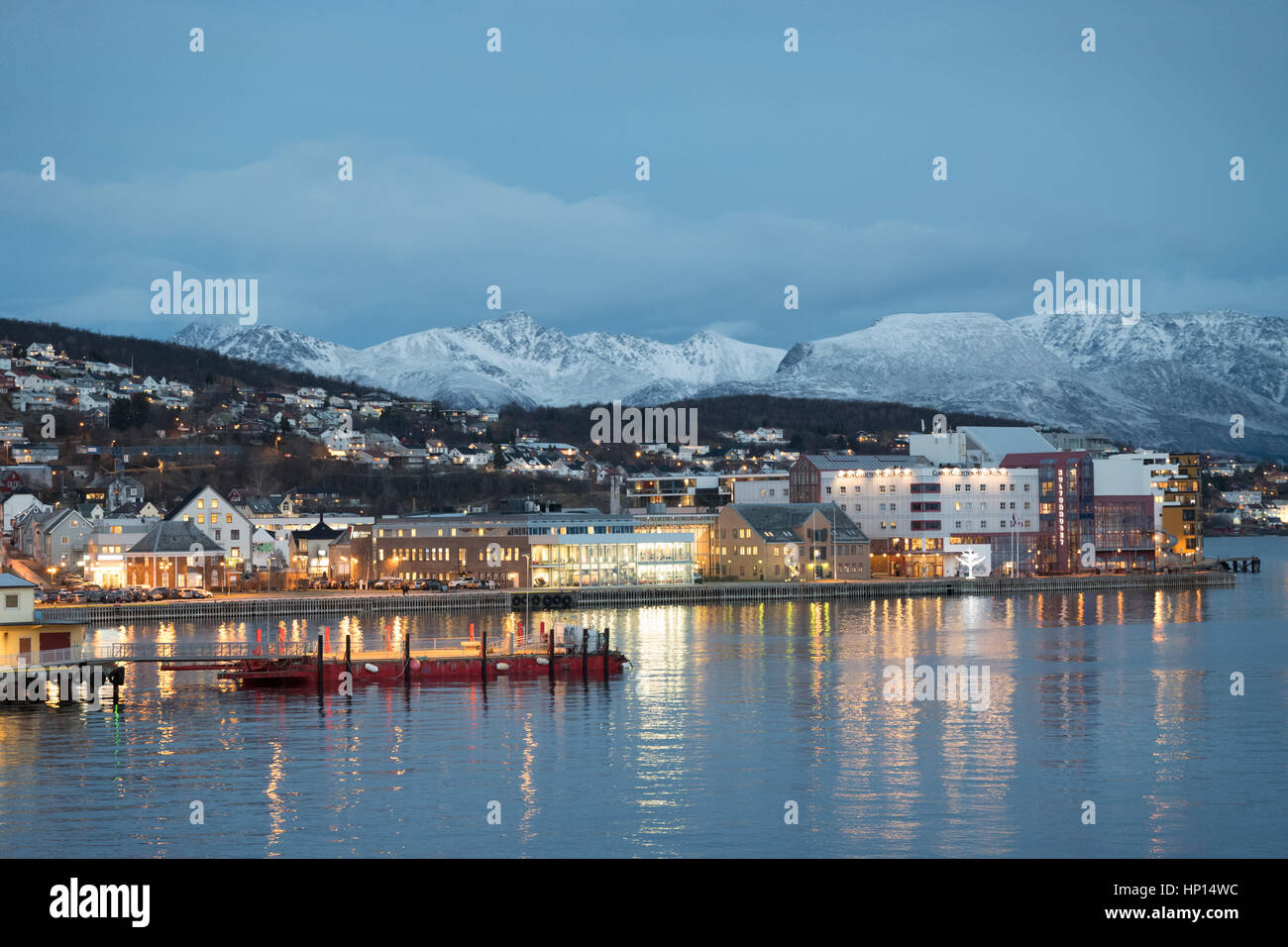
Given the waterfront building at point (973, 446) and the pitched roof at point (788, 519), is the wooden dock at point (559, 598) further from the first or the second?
the waterfront building at point (973, 446)

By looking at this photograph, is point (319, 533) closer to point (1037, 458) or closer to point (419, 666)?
point (1037, 458)

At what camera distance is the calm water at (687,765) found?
2534cm

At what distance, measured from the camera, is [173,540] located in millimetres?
84125

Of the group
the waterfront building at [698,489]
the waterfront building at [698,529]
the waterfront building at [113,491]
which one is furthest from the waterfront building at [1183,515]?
the waterfront building at [113,491]

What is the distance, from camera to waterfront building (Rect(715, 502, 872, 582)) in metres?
90.8

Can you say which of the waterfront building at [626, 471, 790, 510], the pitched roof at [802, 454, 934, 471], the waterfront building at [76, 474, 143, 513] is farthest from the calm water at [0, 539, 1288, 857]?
the waterfront building at [76, 474, 143, 513]

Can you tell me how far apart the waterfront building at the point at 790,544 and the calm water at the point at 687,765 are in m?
38.2

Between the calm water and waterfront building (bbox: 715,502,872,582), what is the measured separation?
38165 mm

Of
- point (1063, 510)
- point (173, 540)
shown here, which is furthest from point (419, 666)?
point (1063, 510)

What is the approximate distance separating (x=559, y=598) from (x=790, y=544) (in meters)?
18.0

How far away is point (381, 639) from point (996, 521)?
50981 millimetres

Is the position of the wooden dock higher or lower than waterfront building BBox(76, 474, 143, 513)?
lower

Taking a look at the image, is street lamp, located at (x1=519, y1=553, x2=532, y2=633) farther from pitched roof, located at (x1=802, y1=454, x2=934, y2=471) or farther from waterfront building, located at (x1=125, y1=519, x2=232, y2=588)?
pitched roof, located at (x1=802, y1=454, x2=934, y2=471)

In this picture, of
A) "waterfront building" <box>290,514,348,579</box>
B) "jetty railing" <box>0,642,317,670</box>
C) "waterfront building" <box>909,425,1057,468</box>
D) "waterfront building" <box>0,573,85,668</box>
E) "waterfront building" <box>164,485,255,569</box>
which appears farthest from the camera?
"waterfront building" <box>909,425,1057,468</box>
